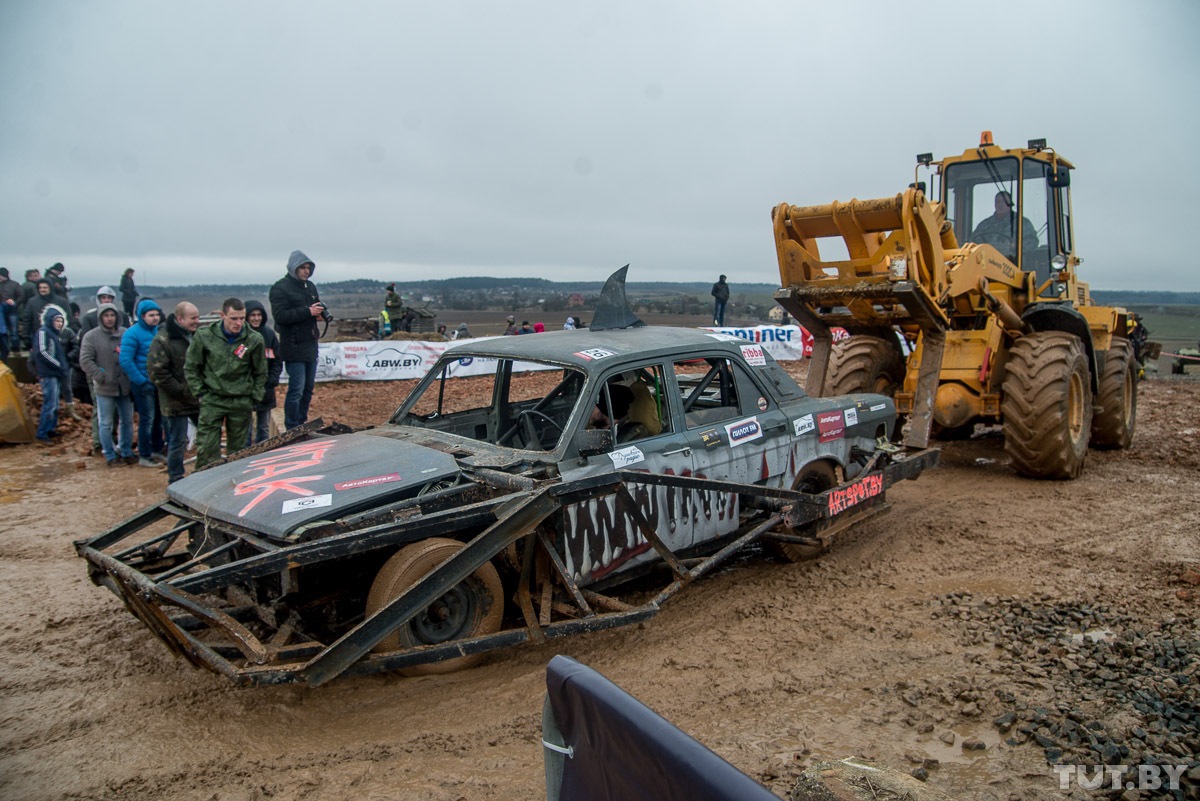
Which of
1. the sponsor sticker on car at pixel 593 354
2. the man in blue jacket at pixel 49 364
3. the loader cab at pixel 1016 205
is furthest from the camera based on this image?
the man in blue jacket at pixel 49 364

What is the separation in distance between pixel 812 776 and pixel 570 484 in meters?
2.03

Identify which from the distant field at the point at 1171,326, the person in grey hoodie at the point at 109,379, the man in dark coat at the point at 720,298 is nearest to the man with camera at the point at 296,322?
the person in grey hoodie at the point at 109,379

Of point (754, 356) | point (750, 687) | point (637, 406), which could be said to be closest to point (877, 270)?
point (754, 356)

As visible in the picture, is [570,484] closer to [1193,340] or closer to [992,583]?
[992,583]

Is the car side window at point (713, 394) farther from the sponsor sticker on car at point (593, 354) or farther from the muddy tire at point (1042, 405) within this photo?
the muddy tire at point (1042, 405)

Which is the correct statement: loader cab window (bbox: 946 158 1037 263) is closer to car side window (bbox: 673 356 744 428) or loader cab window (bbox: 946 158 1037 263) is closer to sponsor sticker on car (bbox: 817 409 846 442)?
sponsor sticker on car (bbox: 817 409 846 442)

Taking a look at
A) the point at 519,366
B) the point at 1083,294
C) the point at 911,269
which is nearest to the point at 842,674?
the point at 519,366

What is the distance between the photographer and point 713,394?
5676 mm

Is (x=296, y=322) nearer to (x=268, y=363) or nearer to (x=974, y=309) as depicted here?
(x=268, y=363)

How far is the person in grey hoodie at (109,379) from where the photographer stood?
845 centimetres

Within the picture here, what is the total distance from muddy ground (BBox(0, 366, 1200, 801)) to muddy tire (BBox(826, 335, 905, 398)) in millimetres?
2418

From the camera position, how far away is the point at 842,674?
13.5 ft

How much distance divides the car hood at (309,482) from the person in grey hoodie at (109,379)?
4603 mm

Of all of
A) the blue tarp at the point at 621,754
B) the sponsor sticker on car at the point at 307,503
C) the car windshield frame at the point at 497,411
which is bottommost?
the blue tarp at the point at 621,754
